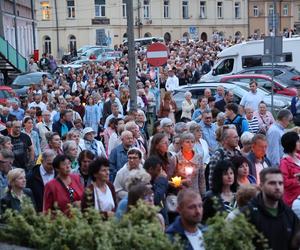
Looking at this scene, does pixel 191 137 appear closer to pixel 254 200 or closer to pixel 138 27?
pixel 254 200

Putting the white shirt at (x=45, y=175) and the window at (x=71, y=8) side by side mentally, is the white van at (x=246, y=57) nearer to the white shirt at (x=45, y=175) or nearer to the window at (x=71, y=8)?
the white shirt at (x=45, y=175)

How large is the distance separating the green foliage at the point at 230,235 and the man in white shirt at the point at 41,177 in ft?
14.2

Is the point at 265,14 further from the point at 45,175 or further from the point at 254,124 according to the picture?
the point at 45,175

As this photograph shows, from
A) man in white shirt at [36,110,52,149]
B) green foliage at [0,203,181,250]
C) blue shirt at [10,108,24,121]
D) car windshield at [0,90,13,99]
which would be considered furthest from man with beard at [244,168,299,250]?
car windshield at [0,90,13,99]

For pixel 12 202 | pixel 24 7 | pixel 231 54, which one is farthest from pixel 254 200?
pixel 24 7

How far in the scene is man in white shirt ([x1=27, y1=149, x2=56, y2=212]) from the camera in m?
9.56

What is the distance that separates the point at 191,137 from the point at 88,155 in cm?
171

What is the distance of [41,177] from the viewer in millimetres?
9703

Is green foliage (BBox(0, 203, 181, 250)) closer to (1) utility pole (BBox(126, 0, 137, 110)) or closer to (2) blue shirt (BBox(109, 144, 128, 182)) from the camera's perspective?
(2) blue shirt (BBox(109, 144, 128, 182))

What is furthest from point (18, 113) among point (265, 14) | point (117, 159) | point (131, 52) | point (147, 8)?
point (265, 14)

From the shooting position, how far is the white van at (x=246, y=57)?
3259 centimetres

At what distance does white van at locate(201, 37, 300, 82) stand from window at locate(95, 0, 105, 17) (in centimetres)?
4841

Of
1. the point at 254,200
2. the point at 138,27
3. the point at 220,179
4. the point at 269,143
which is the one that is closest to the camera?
the point at 254,200

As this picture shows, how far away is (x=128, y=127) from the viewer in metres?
12.2
